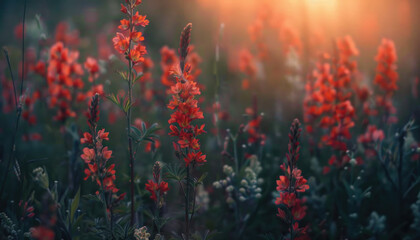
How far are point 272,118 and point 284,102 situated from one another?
0.47 metres

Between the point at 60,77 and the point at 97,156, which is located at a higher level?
the point at 60,77

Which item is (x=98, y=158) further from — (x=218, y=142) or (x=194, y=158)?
(x=218, y=142)

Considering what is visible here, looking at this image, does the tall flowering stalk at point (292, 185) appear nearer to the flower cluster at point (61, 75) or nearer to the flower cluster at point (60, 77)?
the flower cluster at point (61, 75)

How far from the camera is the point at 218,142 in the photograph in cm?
256

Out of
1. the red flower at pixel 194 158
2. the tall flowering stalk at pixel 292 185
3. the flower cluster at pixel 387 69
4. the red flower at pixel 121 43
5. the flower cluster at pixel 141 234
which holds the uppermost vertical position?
the flower cluster at pixel 387 69

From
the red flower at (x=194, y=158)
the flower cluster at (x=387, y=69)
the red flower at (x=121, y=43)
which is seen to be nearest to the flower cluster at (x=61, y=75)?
the red flower at (x=121, y=43)

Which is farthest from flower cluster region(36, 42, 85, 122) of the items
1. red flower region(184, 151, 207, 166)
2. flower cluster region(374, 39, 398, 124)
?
flower cluster region(374, 39, 398, 124)

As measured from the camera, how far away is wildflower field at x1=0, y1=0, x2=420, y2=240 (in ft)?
5.82

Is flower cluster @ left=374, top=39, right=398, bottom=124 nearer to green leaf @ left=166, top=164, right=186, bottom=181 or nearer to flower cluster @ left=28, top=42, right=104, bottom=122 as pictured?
green leaf @ left=166, top=164, right=186, bottom=181

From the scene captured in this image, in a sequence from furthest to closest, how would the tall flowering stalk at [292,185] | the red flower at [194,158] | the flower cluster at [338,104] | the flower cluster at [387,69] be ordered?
the flower cluster at [387,69] < the flower cluster at [338,104] < the red flower at [194,158] < the tall flowering stalk at [292,185]

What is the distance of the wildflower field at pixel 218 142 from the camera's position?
1774 millimetres

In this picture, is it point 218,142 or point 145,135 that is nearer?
→ point 145,135

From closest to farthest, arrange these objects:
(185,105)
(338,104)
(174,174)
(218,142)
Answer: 1. (185,105)
2. (174,174)
3. (218,142)
4. (338,104)

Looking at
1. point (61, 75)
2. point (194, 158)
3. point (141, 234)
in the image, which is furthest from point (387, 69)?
point (61, 75)
